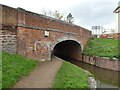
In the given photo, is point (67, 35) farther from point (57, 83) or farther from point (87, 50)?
point (57, 83)

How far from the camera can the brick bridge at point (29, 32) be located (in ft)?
37.8

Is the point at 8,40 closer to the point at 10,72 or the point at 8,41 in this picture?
the point at 8,41

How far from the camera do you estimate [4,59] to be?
972 cm

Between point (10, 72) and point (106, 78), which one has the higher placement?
point (10, 72)

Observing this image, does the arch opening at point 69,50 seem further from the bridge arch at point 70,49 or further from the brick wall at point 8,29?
the brick wall at point 8,29

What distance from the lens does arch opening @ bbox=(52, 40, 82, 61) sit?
852 inches

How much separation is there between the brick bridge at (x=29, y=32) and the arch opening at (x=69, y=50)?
4048 millimetres

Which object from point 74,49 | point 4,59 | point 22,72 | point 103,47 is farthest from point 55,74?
point 74,49

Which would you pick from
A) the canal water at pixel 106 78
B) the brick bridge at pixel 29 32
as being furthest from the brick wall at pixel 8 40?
the canal water at pixel 106 78

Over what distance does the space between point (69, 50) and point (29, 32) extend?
11.7 m

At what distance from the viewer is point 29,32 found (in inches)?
516

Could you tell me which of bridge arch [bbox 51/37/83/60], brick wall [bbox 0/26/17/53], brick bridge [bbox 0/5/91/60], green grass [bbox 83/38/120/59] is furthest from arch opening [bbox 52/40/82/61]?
brick wall [bbox 0/26/17/53]

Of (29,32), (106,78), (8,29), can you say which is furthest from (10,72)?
(106,78)

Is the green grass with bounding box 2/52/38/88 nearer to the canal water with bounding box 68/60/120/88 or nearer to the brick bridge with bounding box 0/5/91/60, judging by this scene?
the brick bridge with bounding box 0/5/91/60
